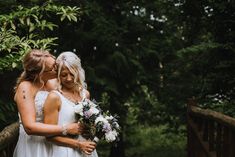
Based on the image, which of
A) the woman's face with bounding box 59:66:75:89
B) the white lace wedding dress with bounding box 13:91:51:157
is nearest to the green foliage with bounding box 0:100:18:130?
the white lace wedding dress with bounding box 13:91:51:157

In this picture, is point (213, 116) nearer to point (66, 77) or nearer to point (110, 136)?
point (110, 136)

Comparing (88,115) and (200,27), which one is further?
(200,27)

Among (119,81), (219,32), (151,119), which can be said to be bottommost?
(151,119)

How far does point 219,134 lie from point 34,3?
3157 mm

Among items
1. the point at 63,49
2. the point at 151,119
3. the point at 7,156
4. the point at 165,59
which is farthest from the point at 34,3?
the point at 151,119

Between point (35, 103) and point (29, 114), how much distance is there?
0.15 metres

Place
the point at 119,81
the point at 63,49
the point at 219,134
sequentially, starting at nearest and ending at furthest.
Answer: the point at 219,134, the point at 63,49, the point at 119,81

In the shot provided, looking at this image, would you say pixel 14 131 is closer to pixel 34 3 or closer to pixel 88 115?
pixel 88 115

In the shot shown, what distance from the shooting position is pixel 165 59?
36.9 ft

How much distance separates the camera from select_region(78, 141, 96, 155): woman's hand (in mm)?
4223

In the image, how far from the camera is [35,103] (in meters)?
4.10

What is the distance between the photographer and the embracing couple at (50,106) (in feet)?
13.2

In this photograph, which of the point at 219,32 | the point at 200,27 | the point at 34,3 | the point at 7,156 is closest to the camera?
the point at 7,156

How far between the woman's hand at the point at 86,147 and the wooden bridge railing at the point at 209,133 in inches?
59.7
